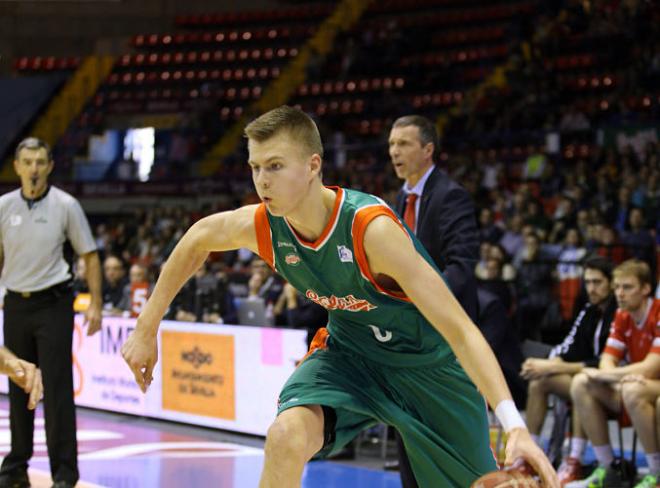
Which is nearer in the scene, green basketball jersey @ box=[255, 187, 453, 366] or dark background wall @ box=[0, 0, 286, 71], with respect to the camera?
green basketball jersey @ box=[255, 187, 453, 366]

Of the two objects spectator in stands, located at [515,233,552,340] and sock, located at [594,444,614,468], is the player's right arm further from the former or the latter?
spectator in stands, located at [515,233,552,340]

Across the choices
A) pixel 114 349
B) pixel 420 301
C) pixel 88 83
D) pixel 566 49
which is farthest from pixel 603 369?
pixel 88 83

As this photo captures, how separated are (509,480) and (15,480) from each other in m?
4.37

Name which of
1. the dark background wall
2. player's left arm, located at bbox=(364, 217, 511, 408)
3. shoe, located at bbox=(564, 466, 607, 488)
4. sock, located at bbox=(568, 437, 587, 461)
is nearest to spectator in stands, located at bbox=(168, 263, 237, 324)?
sock, located at bbox=(568, 437, 587, 461)

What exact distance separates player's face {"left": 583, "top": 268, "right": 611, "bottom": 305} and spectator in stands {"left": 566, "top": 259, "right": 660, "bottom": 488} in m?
0.42

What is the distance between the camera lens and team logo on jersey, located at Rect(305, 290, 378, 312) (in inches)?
142

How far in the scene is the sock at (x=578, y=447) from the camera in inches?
269

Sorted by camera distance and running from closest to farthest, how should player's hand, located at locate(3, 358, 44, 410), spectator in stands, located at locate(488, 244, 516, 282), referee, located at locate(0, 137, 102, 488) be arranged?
1. player's hand, located at locate(3, 358, 44, 410)
2. referee, located at locate(0, 137, 102, 488)
3. spectator in stands, located at locate(488, 244, 516, 282)

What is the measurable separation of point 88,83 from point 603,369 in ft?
69.0

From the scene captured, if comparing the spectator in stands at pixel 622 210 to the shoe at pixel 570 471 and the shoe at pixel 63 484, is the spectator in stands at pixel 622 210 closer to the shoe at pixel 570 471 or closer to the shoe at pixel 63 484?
the shoe at pixel 570 471

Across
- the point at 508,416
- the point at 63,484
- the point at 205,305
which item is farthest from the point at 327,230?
the point at 205,305

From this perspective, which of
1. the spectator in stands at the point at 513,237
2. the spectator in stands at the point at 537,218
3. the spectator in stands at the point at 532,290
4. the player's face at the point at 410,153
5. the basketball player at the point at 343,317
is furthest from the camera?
the spectator in stands at the point at 537,218

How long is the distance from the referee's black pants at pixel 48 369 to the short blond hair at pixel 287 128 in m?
3.11

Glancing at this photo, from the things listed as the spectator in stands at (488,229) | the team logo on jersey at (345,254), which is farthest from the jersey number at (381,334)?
the spectator in stands at (488,229)
